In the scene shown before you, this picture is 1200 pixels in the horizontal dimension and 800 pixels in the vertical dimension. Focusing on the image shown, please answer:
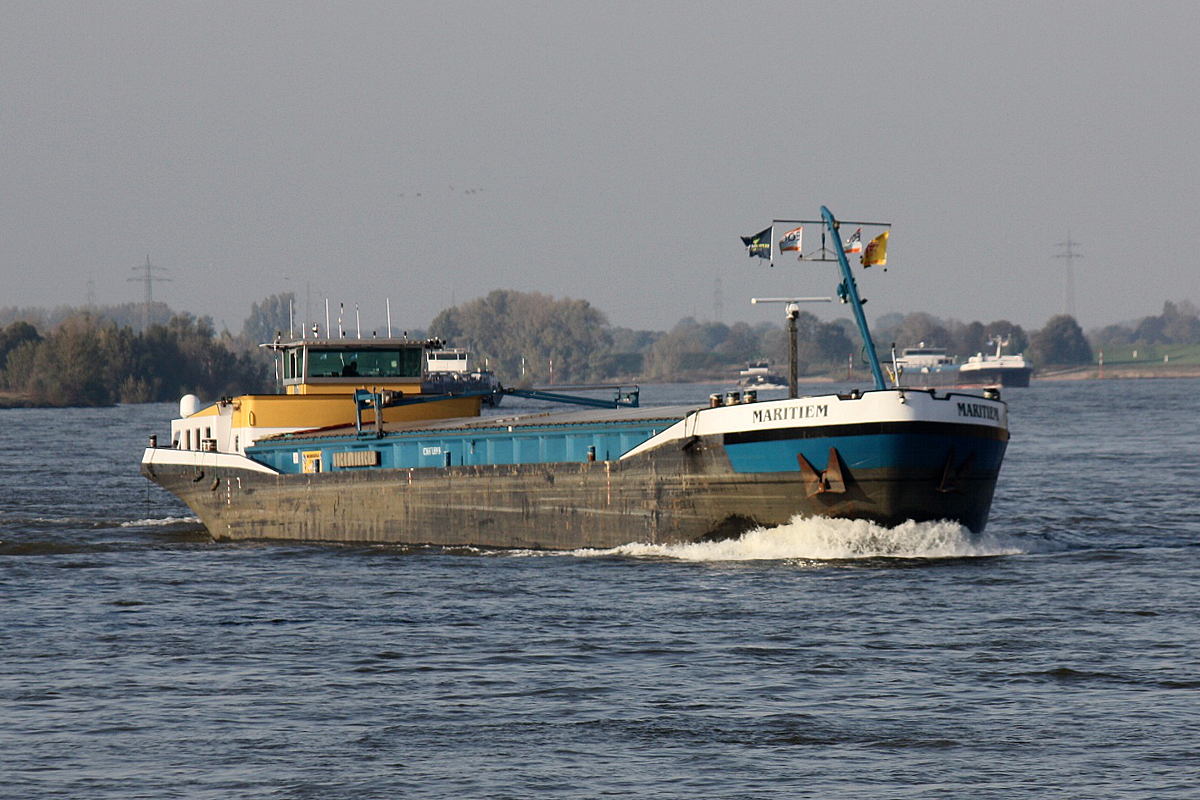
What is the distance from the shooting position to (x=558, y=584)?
2745 cm

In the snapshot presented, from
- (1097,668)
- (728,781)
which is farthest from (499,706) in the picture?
(1097,668)

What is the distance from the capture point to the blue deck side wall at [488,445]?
104 ft

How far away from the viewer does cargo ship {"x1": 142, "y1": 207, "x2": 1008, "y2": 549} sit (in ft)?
90.2

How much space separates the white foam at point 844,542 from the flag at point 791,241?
5857mm

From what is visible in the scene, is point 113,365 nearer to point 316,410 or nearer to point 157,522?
point 157,522

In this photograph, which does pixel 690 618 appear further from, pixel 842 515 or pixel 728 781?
pixel 728 781

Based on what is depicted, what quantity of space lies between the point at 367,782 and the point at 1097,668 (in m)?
9.92

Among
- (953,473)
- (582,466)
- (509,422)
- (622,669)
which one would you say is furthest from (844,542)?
(509,422)

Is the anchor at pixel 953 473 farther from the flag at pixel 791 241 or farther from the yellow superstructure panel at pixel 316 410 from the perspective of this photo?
the yellow superstructure panel at pixel 316 410

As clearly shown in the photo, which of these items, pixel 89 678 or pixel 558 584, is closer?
pixel 89 678

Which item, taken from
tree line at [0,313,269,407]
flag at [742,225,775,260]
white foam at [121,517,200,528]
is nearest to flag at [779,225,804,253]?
flag at [742,225,775,260]

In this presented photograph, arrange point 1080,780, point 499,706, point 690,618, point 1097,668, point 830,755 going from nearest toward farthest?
point 1080,780
point 830,755
point 499,706
point 1097,668
point 690,618

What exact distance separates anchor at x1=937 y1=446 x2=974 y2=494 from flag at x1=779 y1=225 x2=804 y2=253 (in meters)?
5.61

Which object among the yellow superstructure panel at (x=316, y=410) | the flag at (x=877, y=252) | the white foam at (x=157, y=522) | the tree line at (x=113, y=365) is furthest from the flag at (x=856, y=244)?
the tree line at (x=113, y=365)
